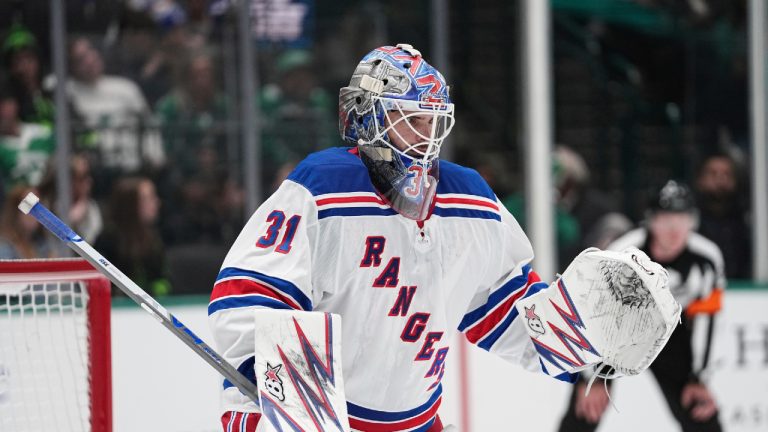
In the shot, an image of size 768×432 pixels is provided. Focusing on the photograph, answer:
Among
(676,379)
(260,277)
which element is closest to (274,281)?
(260,277)

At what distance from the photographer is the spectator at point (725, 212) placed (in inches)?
195

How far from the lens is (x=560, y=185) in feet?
16.6

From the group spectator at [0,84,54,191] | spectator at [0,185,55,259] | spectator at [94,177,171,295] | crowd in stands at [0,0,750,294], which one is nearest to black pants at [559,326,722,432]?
crowd in stands at [0,0,750,294]

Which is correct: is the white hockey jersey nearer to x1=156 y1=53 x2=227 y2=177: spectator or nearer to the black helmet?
the black helmet

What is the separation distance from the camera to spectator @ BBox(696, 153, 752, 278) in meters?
4.94

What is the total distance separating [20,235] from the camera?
432cm

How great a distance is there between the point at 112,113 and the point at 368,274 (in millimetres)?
2577

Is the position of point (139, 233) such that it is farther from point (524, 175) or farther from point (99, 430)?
point (99, 430)

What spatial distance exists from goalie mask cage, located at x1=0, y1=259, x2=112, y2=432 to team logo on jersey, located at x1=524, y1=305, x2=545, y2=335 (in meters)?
0.83

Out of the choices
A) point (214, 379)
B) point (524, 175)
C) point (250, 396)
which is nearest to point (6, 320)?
point (250, 396)

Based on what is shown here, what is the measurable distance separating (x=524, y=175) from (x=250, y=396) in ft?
9.59

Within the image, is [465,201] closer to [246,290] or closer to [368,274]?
[368,274]

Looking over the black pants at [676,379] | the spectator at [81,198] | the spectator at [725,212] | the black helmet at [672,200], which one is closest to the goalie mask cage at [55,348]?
the spectator at [81,198]

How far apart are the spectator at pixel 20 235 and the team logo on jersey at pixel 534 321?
88.4 inches
